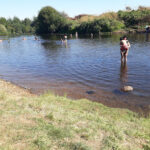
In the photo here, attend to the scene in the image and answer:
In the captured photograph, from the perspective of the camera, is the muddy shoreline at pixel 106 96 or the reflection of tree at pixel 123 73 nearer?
the muddy shoreline at pixel 106 96

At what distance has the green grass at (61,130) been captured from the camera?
181 inches

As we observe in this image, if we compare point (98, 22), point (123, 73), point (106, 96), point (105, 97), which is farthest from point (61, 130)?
point (98, 22)

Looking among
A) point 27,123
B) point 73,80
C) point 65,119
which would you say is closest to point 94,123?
point 65,119

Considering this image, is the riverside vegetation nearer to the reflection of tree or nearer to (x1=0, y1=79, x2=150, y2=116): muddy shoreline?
the reflection of tree

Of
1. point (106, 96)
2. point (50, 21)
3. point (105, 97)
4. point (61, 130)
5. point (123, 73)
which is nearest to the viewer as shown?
point (61, 130)

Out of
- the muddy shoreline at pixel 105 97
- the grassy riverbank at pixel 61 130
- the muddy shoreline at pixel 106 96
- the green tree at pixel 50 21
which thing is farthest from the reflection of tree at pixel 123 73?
the green tree at pixel 50 21

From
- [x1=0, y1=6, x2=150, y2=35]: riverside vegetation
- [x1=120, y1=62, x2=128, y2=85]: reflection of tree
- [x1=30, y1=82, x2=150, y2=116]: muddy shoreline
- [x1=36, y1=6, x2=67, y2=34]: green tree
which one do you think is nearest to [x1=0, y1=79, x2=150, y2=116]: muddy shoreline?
[x1=30, y1=82, x2=150, y2=116]: muddy shoreline

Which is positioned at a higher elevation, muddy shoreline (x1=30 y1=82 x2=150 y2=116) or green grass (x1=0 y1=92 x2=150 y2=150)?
green grass (x1=0 y1=92 x2=150 y2=150)

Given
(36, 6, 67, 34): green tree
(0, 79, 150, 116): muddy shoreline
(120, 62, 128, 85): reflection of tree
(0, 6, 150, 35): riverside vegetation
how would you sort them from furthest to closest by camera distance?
(36, 6, 67, 34): green tree < (0, 6, 150, 35): riverside vegetation < (120, 62, 128, 85): reflection of tree < (0, 79, 150, 116): muddy shoreline

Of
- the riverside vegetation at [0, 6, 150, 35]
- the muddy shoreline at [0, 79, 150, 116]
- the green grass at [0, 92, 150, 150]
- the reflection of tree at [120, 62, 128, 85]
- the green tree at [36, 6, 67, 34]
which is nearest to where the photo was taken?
the green grass at [0, 92, 150, 150]

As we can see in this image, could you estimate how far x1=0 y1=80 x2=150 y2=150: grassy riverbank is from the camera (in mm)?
4611

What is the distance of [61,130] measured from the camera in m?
5.19

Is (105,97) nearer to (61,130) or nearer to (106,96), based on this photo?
(106,96)

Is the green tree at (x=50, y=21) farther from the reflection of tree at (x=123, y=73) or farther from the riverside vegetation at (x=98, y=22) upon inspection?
the reflection of tree at (x=123, y=73)
